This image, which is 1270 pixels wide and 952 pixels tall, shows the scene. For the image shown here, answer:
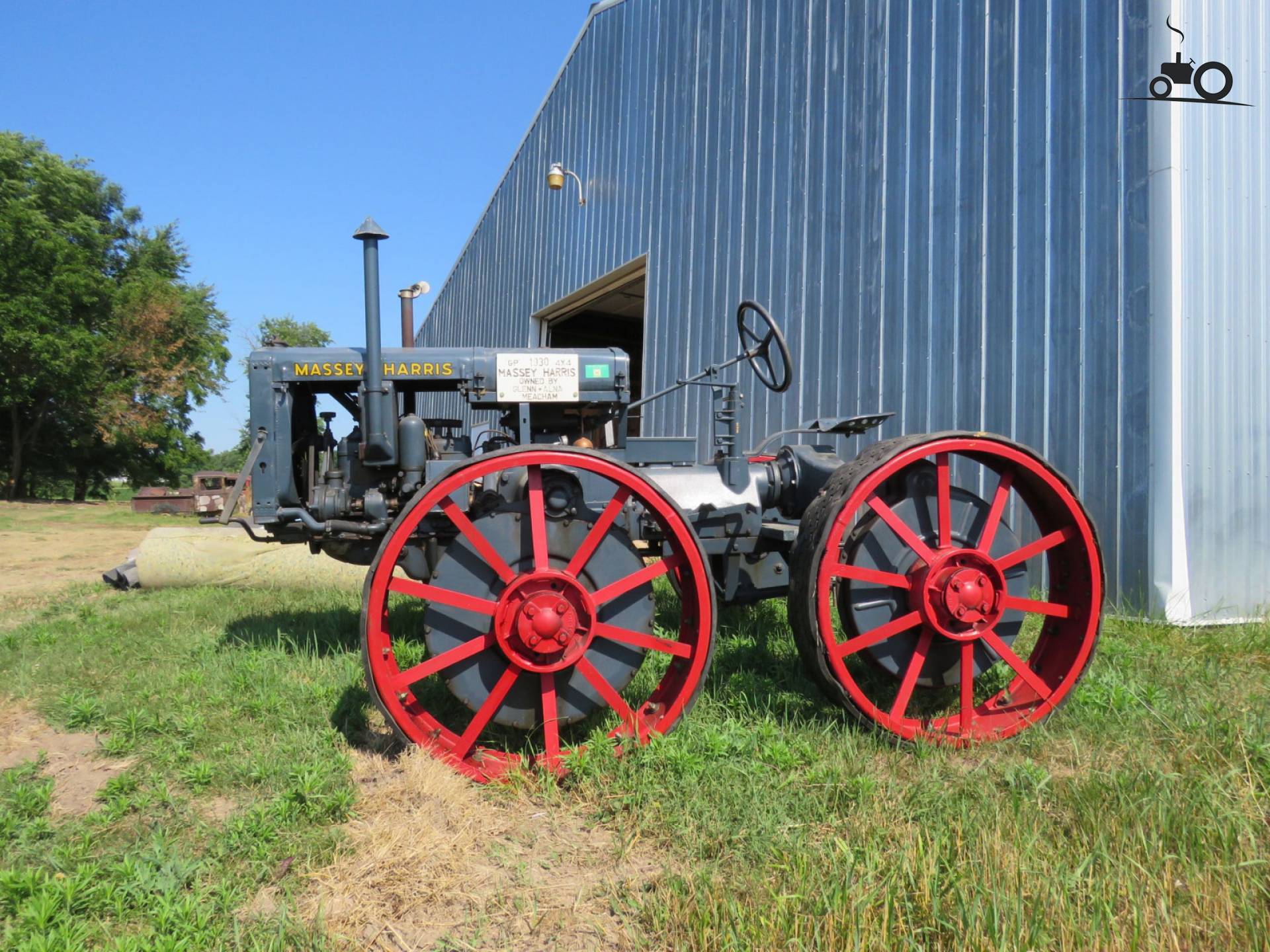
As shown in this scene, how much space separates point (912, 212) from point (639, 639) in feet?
15.2

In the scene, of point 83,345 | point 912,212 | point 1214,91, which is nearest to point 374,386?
point 912,212

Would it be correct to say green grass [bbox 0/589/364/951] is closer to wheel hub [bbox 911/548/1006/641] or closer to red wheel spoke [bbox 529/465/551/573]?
red wheel spoke [bbox 529/465/551/573]

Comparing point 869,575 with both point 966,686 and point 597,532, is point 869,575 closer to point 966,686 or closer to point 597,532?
point 966,686

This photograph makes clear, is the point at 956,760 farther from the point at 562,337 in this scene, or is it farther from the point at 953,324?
the point at 562,337

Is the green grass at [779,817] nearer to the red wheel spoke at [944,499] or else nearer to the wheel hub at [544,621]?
the wheel hub at [544,621]

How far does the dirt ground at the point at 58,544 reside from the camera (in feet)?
22.6

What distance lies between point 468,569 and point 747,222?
602 centimetres

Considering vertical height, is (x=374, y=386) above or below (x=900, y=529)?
above

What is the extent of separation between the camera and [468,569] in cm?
270

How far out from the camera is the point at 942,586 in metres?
2.79

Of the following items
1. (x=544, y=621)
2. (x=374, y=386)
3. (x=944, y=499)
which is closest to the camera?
(x=544, y=621)

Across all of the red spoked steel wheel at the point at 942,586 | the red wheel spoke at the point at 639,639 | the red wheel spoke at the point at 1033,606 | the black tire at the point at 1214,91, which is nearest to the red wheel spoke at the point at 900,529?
the red spoked steel wheel at the point at 942,586

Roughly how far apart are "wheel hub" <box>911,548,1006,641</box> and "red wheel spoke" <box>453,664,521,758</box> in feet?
4.90

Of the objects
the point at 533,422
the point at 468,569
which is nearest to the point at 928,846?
the point at 468,569
